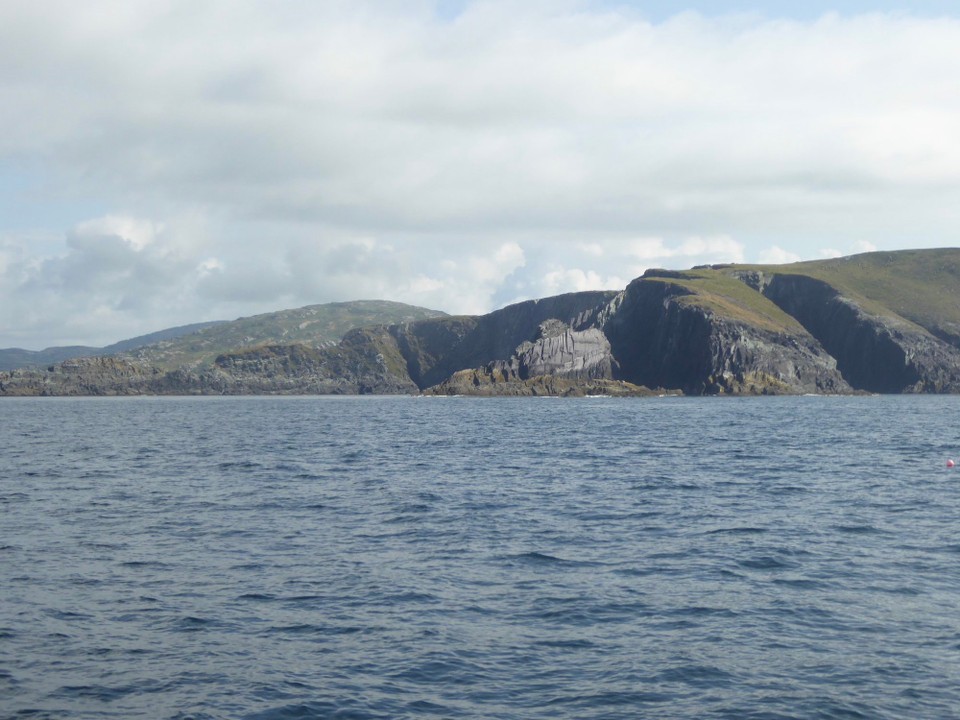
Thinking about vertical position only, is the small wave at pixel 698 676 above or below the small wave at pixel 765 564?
below

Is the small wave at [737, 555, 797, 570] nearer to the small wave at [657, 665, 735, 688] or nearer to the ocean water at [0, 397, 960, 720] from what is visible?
the ocean water at [0, 397, 960, 720]

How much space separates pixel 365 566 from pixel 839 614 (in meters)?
14.3

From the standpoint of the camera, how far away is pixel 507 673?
65.1 feet

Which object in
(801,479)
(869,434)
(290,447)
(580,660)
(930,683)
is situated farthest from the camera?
(869,434)

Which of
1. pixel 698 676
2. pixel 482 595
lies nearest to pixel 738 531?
pixel 482 595

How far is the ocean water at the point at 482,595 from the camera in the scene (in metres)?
18.8

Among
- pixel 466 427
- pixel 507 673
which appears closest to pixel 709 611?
pixel 507 673

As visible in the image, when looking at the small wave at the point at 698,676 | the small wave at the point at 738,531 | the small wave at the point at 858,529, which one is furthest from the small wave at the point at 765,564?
the small wave at the point at 698,676

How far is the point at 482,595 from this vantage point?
2603cm

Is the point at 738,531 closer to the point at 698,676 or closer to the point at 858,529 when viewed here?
the point at 858,529

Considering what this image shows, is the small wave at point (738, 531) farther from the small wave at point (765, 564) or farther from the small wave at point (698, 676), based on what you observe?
the small wave at point (698, 676)

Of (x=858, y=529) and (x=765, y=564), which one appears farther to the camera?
(x=858, y=529)

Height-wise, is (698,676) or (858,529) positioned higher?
(858,529)

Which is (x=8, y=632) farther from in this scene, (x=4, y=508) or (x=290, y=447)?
(x=290, y=447)
